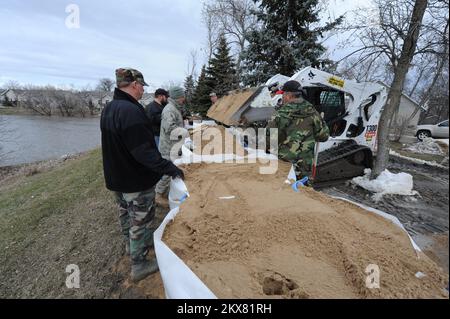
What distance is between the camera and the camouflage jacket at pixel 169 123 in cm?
387

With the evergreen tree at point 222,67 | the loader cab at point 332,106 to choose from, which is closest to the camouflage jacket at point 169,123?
the loader cab at point 332,106

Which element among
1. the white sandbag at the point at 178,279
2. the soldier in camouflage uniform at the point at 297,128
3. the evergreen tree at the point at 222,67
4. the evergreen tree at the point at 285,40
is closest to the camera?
the white sandbag at the point at 178,279

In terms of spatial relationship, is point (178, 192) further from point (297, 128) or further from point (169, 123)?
point (297, 128)

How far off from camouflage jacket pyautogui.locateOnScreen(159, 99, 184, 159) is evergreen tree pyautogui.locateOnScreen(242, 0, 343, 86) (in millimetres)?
7940

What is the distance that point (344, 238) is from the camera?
1953 millimetres

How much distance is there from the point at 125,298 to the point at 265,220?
155 centimetres

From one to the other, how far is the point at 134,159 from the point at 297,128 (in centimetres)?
223

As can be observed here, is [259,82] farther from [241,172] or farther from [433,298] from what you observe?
[433,298]

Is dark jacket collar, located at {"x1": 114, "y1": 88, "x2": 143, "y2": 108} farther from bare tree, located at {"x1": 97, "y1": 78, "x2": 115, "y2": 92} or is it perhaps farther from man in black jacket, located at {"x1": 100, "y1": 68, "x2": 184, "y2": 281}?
bare tree, located at {"x1": 97, "y1": 78, "x2": 115, "y2": 92}

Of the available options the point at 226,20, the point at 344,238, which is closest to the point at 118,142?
the point at 344,238

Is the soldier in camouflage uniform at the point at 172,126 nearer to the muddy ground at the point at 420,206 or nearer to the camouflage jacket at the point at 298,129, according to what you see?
the camouflage jacket at the point at 298,129

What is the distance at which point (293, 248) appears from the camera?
1.93 meters

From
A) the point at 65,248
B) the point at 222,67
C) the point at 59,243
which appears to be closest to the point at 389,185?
the point at 65,248

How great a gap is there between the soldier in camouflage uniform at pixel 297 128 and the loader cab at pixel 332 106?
7.61 ft
